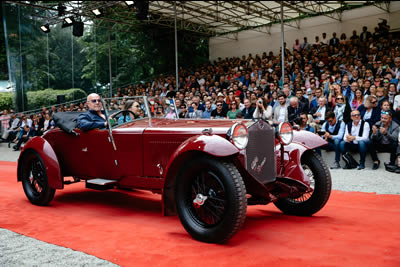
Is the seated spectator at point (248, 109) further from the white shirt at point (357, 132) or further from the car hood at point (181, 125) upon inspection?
the car hood at point (181, 125)

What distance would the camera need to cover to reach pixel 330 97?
9.68 metres

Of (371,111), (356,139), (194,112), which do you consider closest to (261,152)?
(356,139)

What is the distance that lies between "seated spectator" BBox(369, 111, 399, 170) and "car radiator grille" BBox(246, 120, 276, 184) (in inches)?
184

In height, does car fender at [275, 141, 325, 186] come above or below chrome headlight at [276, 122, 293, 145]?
below

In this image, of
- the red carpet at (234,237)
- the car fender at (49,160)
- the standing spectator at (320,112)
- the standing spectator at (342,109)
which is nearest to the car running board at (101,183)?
the red carpet at (234,237)

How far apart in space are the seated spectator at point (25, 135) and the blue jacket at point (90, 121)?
11801 mm

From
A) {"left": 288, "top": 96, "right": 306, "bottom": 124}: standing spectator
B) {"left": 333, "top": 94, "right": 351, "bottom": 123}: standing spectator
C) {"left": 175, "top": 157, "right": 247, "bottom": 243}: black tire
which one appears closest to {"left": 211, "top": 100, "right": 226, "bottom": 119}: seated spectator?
{"left": 288, "top": 96, "right": 306, "bottom": 124}: standing spectator

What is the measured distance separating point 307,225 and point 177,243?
4.62 ft

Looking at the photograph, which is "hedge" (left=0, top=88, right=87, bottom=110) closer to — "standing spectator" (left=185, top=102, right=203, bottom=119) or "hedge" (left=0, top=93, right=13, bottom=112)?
"hedge" (left=0, top=93, right=13, bottom=112)

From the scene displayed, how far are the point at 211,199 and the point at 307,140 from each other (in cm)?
160

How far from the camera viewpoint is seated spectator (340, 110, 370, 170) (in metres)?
7.55

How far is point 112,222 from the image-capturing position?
3.90 metres

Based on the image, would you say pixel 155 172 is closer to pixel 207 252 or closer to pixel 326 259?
pixel 207 252

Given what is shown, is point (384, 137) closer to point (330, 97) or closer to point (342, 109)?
point (342, 109)
